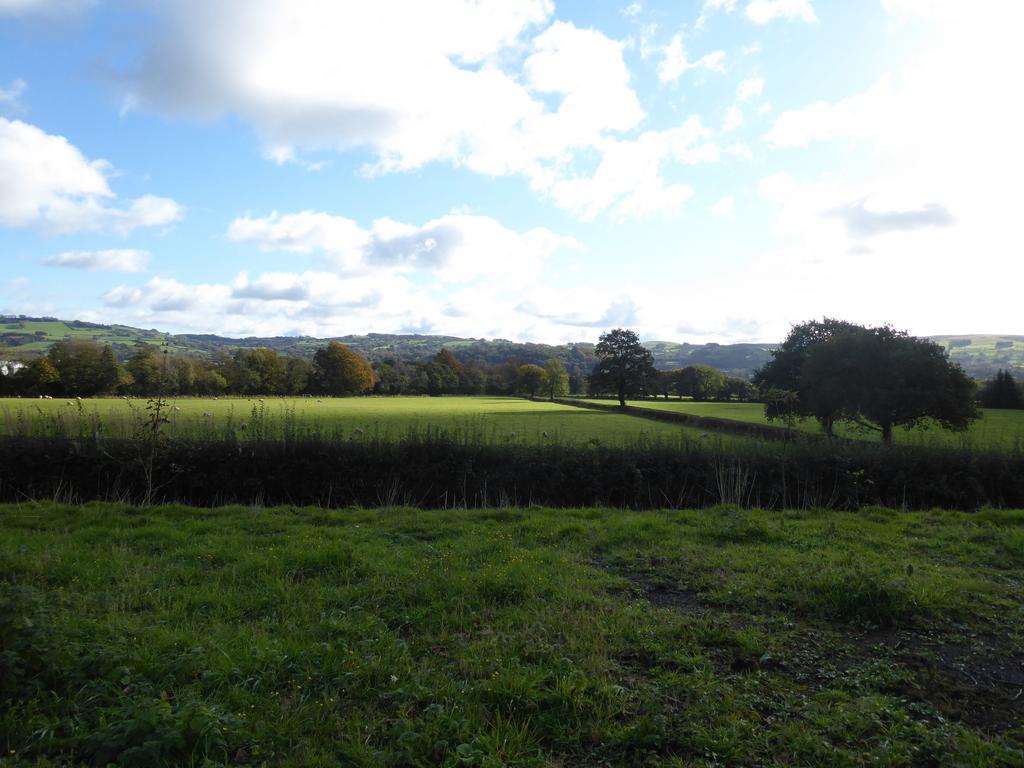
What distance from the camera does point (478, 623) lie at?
5.00m

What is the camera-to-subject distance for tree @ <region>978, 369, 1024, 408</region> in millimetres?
51244

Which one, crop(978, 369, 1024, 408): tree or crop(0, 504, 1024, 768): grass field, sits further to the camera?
crop(978, 369, 1024, 408): tree

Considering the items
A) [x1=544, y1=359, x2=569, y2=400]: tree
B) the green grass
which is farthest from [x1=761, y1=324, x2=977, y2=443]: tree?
the green grass

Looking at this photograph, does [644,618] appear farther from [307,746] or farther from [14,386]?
[14,386]

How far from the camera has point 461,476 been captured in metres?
12.6

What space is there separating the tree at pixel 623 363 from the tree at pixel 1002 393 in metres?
30.3

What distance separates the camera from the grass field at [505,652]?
129 inches

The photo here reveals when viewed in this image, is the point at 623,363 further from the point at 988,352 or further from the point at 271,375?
the point at 988,352

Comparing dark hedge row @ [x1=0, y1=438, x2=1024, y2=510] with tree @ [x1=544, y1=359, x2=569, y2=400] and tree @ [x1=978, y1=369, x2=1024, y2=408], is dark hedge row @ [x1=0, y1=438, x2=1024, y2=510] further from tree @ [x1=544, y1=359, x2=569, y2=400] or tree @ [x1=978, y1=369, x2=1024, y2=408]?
tree @ [x1=544, y1=359, x2=569, y2=400]

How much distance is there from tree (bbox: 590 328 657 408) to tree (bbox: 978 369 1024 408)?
3026 centimetres

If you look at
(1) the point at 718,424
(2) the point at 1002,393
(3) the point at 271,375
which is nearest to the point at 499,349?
(3) the point at 271,375

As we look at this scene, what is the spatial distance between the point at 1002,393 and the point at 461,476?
59.8 metres

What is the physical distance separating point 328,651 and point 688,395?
8823 cm

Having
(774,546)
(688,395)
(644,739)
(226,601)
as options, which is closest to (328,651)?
(226,601)
